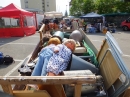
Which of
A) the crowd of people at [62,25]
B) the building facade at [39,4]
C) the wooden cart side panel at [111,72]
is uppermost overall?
the building facade at [39,4]

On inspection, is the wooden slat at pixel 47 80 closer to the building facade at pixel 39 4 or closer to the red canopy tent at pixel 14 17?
the red canopy tent at pixel 14 17

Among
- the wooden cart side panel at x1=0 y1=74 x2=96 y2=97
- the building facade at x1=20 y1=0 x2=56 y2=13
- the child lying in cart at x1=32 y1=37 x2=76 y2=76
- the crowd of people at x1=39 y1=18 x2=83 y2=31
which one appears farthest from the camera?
the building facade at x1=20 y1=0 x2=56 y2=13

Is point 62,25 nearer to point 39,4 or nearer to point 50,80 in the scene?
point 50,80

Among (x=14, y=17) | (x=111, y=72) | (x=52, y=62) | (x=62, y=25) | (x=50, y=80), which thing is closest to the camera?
(x=50, y=80)

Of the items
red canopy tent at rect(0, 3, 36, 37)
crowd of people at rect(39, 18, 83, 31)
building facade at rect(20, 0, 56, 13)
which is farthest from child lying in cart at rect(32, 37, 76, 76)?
building facade at rect(20, 0, 56, 13)

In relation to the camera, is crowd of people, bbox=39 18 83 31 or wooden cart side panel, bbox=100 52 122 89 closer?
wooden cart side panel, bbox=100 52 122 89

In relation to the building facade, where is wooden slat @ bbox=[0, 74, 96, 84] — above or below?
below

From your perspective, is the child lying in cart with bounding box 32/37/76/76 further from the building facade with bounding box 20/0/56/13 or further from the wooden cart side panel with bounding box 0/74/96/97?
the building facade with bounding box 20/0/56/13

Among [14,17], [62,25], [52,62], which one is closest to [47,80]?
[52,62]

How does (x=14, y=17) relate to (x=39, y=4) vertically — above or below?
below

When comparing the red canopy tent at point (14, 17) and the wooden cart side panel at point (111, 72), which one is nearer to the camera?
the wooden cart side panel at point (111, 72)

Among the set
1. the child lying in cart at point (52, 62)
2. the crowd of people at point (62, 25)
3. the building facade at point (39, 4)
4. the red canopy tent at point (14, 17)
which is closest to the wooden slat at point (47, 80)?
the child lying in cart at point (52, 62)

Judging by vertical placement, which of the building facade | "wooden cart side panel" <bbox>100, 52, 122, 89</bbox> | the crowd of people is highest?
the building facade

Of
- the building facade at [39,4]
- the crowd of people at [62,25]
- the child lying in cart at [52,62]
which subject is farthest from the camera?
the building facade at [39,4]
